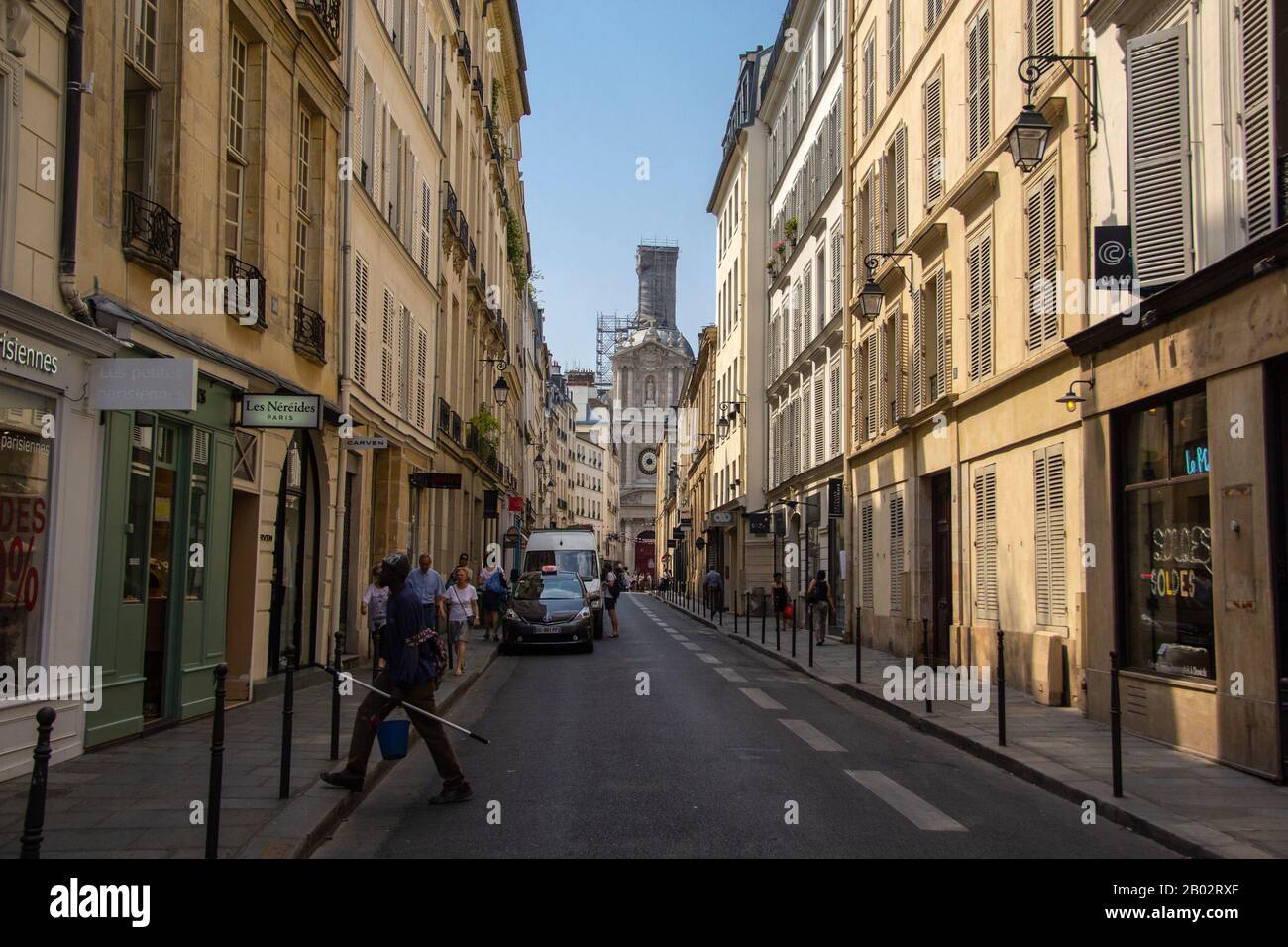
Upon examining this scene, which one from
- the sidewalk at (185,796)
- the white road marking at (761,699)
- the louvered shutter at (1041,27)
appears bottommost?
the white road marking at (761,699)

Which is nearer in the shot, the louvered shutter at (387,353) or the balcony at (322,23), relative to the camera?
the balcony at (322,23)

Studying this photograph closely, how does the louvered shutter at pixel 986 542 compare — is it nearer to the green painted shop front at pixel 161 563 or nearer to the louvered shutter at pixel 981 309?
the louvered shutter at pixel 981 309

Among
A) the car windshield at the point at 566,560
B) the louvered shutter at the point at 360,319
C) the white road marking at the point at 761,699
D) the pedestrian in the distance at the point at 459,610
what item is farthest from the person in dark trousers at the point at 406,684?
the car windshield at the point at 566,560

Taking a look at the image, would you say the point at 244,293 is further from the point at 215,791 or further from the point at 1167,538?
the point at 1167,538

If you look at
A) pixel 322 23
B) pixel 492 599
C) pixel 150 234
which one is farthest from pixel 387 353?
pixel 150 234

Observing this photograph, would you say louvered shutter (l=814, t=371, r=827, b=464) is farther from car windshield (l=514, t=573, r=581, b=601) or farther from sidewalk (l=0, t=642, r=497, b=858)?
sidewalk (l=0, t=642, r=497, b=858)

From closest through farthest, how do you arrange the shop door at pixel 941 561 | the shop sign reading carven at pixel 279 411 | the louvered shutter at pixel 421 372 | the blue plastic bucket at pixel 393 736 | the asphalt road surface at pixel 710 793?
the asphalt road surface at pixel 710 793 < the blue plastic bucket at pixel 393 736 < the shop sign reading carven at pixel 279 411 < the shop door at pixel 941 561 < the louvered shutter at pixel 421 372

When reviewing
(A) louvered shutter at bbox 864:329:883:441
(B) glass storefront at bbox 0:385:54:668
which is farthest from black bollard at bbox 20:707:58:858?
(A) louvered shutter at bbox 864:329:883:441

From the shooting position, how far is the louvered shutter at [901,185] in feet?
74.7

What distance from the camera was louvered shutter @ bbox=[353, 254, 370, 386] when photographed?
18.4m

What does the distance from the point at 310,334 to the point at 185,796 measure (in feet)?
29.4

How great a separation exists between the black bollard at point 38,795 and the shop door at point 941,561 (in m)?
16.4
